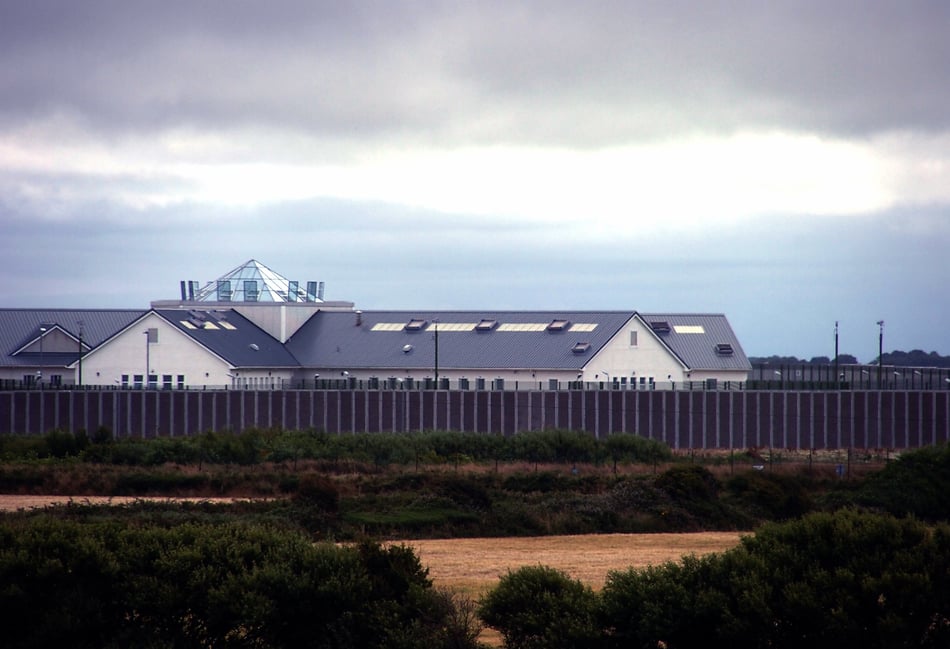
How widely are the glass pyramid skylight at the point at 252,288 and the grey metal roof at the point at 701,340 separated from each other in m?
24.9

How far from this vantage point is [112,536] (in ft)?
58.1

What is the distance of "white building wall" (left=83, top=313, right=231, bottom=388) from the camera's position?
7169cm

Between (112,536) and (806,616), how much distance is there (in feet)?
31.1

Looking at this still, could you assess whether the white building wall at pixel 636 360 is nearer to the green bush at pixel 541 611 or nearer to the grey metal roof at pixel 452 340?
the grey metal roof at pixel 452 340

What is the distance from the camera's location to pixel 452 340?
76.4 metres

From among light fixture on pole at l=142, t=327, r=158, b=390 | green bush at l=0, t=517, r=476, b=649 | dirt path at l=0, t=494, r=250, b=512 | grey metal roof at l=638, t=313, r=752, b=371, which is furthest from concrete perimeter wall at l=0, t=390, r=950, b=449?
green bush at l=0, t=517, r=476, b=649

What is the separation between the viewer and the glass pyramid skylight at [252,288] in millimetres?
86125

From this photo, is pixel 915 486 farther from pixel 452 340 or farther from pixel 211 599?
pixel 452 340

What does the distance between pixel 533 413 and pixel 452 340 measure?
1473 centimetres

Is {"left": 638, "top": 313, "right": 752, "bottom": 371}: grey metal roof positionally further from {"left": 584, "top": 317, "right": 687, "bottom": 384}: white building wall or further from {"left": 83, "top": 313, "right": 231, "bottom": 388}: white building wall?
{"left": 83, "top": 313, "right": 231, "bottom": 388}: white building wall

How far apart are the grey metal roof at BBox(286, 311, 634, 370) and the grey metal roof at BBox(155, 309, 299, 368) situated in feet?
5.34

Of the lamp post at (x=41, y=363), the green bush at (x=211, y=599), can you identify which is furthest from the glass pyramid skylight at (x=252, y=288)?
the green bush at (x=211, y=599)

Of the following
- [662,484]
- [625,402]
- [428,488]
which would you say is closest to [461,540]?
[428,488]

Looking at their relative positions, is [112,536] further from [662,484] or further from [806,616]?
[662,484]
